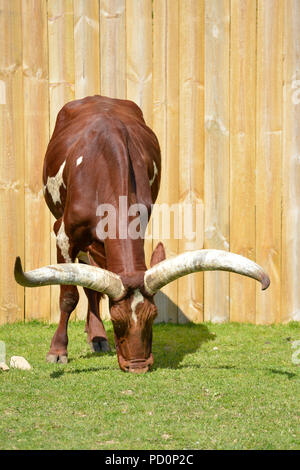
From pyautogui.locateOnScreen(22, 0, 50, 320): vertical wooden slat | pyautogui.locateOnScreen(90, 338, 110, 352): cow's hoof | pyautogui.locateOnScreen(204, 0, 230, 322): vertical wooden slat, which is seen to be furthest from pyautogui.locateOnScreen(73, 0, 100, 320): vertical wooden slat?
pyautogui.locateOnScreen(90, 338, 110, 352): cow's hoof

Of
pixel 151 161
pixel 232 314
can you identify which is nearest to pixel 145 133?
pixel 151 161

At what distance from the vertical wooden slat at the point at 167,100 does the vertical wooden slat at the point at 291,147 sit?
1.09m

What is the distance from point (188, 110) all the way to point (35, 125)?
1559 mm

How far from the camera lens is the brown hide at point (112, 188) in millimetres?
4941

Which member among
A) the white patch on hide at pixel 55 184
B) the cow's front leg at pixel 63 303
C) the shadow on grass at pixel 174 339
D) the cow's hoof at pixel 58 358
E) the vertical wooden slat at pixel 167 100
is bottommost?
the shadow on grass at pixel 174 339

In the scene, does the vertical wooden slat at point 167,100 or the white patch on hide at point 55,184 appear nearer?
the white patch on hide at point 55,184

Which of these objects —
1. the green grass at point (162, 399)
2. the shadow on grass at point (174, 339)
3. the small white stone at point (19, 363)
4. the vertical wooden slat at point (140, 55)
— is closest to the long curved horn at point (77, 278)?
the green grass at point (162, 399)

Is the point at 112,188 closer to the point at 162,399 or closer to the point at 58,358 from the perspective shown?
the point at 58,358

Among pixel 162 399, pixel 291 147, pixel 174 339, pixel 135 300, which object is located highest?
pixel 291 147

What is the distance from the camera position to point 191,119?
7.29m

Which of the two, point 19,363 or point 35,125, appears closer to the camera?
point 19,363

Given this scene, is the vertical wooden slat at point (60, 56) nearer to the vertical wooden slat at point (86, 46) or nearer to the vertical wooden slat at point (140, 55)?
the vertical wooden slat at point (86, 46)

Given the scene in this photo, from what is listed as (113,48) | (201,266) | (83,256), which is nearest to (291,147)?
(113,48)

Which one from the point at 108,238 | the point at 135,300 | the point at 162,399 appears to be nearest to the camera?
the point at 162,399
